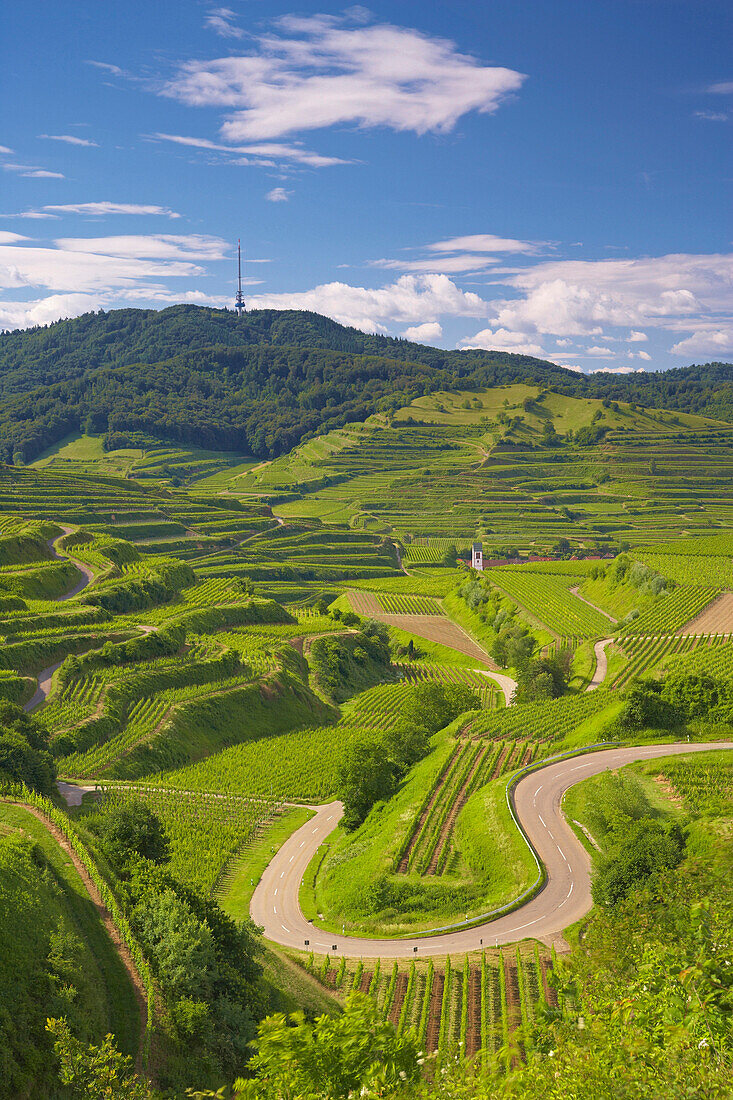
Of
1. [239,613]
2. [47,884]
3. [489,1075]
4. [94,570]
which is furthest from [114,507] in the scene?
[489,1075]

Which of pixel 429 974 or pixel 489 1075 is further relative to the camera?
pixel 429 974

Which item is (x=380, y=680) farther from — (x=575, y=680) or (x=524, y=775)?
(x=524, y=775)

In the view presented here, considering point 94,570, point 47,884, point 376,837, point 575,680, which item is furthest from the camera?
point 94,570

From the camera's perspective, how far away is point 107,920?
29.2 metres

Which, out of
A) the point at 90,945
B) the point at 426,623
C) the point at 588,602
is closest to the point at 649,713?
the point at 90,945

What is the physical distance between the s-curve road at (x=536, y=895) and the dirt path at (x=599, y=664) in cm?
2206

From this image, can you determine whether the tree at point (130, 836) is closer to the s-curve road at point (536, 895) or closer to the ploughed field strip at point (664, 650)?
the s-curve road at point (536, 895)

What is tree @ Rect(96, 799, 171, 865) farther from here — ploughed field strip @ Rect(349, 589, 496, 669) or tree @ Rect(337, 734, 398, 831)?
ploughed field strip @ Rect(349, 589, 496, 669)

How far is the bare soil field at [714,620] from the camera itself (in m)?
89.6

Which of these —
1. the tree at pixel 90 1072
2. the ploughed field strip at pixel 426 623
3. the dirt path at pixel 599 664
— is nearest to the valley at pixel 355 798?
the dirt path at pixel 599 664

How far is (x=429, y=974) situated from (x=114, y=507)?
135117 millimetres

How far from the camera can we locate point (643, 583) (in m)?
109

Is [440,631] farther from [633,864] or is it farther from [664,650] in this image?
[633,864]

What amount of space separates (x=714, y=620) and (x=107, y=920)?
82.3 m
